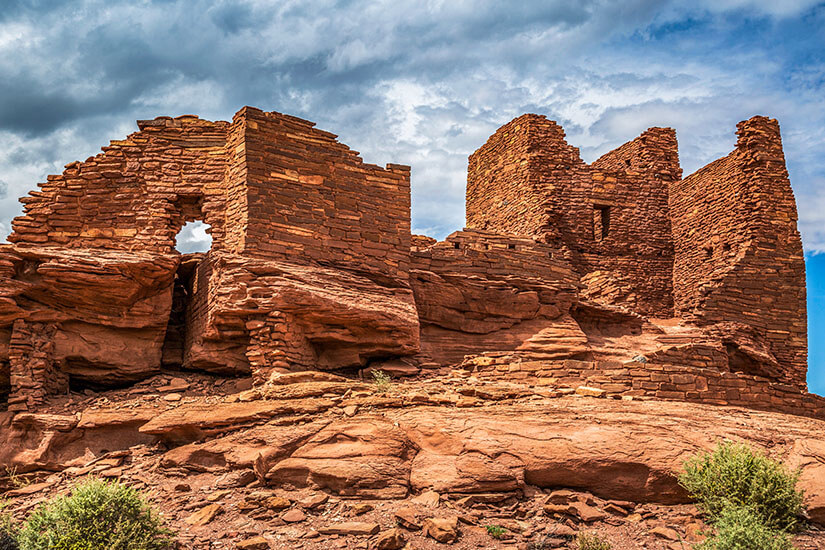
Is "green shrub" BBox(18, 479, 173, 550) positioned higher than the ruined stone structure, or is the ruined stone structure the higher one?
the ruined stone structure

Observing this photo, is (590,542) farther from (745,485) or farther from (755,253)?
(755,253)

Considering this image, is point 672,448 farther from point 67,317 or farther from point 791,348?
point 791,348

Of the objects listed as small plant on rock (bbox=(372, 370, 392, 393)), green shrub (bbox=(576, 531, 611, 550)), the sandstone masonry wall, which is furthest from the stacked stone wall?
the sandstone masonry wall

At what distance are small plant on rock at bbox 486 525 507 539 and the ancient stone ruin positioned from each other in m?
4.28

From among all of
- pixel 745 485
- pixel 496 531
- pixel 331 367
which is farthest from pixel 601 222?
pixel 496 531

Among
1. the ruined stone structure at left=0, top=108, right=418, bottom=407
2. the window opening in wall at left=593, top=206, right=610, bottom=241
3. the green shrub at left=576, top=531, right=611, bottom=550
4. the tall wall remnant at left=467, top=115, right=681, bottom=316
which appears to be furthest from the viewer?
the window opening in wall at left=593, top=206, right=610, bottom=241

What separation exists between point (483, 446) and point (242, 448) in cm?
331

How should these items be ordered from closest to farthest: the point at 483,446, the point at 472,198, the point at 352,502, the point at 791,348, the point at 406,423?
the point at 352,502, the point at 483,446, the point at 406,423, the point at 791,348, the point at 472,198

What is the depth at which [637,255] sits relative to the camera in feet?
70.5

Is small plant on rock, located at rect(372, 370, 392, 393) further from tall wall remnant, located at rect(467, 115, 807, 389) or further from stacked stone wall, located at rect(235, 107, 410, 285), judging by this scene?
tall wall remnant, located at rect(467, 115, 807, 389)

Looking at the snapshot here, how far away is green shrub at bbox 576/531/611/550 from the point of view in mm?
7422

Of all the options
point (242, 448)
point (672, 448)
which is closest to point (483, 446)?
point (672, 448)

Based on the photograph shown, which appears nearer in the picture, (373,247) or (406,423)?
(406,423)

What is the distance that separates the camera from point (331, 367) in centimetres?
1227
